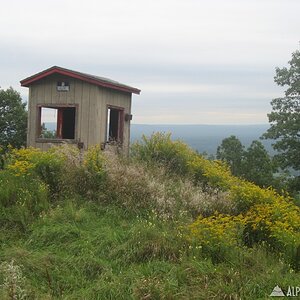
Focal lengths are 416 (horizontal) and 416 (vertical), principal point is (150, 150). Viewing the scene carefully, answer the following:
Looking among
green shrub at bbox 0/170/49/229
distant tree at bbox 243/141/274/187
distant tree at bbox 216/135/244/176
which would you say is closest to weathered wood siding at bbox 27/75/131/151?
green shrub at bbox 0/170/49/229

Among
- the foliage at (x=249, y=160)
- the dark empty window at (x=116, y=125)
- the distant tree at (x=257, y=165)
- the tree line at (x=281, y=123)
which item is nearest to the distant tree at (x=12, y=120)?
the tree line at (x=281, y=123)

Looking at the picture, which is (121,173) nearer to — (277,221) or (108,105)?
(277,221)

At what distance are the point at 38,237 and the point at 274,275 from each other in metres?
3.71

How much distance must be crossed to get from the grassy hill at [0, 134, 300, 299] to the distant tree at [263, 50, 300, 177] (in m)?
14.4

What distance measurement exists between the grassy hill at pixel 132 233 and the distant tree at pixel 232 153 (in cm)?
2352

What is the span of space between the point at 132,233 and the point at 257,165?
26.7m

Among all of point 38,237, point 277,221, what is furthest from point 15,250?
point 277,221

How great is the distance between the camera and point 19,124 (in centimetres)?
2383

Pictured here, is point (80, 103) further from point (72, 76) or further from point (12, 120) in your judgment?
point (12, 120)

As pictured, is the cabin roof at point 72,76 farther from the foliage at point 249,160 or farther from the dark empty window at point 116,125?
the foliage at point 249,160

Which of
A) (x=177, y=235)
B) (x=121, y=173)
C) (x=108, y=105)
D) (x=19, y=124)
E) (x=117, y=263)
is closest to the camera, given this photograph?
(x=117, y=263)

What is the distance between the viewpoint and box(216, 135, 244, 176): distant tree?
33203 mm

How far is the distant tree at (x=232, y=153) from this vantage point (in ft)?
109

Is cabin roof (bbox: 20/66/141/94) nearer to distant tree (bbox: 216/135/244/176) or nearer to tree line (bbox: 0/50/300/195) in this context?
tree line (bbox: 0/50/300/195)
